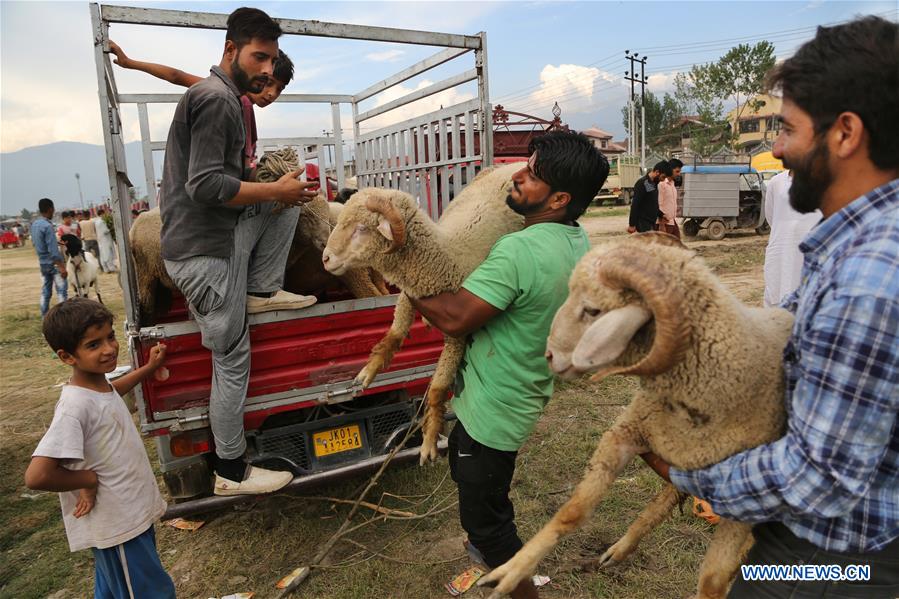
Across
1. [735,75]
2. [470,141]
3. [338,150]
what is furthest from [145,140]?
[735,75]

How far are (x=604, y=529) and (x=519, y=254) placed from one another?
2163 millimetres

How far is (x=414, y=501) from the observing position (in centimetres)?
365

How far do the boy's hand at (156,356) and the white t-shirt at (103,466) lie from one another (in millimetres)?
314

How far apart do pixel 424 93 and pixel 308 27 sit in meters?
A: 1.55

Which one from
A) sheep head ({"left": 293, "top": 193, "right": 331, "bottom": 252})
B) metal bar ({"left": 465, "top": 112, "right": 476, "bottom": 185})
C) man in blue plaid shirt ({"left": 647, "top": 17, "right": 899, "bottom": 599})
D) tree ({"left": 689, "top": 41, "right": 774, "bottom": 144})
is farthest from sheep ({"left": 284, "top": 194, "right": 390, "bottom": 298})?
tree ({"left": 689, "top": 41, "right": 774, "bottom": 144})

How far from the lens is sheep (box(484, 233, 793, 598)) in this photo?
4.10ft

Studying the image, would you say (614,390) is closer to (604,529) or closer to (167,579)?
(604,529)

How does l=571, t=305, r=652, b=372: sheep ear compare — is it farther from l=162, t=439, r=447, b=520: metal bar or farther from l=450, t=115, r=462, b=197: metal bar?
l=450, t=115, r=462, b=197: metal bar

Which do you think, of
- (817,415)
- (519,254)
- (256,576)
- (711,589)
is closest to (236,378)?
(256,576)

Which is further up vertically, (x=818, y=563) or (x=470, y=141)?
(x=470, y=141)

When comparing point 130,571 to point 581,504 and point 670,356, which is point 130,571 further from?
point 670,356

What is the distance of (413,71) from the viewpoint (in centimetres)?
483

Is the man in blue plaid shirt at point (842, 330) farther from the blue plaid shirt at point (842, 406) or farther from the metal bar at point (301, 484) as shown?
the metal bar at point (301, 484)

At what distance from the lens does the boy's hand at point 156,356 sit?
8.55 ft
